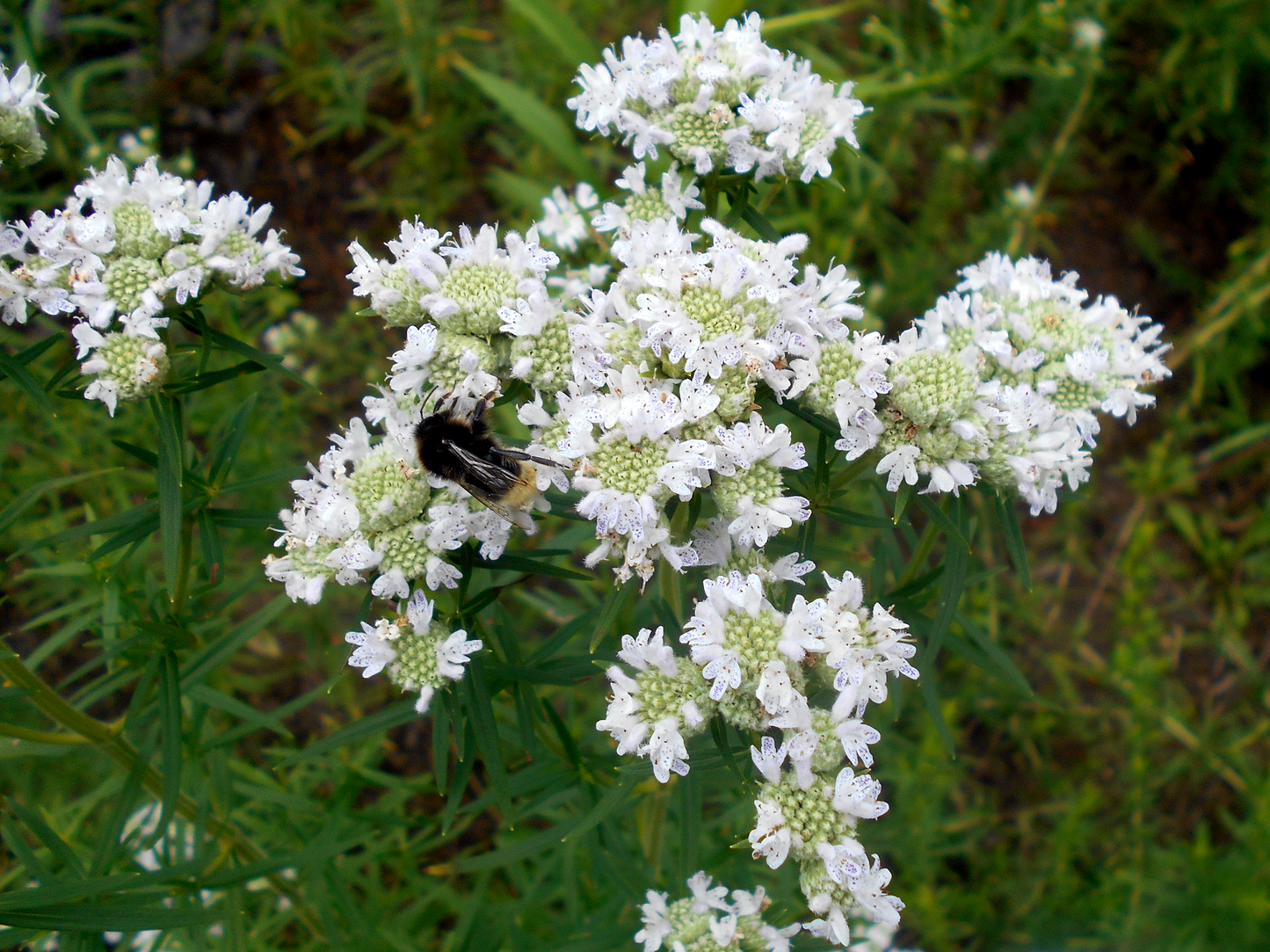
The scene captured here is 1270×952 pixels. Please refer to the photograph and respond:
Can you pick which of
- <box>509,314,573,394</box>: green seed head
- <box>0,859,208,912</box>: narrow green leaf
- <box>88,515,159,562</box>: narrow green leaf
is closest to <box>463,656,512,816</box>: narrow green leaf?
<box>509,314,573,394</box>: green seed head

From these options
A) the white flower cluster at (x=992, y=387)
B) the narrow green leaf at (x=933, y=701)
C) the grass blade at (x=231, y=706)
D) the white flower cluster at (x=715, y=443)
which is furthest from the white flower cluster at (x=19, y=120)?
the narrow green leaf at (x=933, y=701)

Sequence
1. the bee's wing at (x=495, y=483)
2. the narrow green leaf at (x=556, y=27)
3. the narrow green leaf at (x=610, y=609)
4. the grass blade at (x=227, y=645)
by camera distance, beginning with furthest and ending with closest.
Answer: the narrow green leaf at (x=556, y=27)
the grass blade at (x=227, y=645)
the bee's wing at (x=495, y=483)
the narrow green leaf at (x=610, y=609)

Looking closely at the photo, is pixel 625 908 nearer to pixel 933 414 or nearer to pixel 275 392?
pixel 933 414

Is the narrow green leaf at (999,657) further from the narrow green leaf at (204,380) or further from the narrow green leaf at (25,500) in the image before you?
the narrow green leaf at (25,500)

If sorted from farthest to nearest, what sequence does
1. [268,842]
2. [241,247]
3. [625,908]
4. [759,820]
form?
[268,842]
[625,908]
[241,247]
[759,820]

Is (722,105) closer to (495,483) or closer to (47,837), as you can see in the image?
(495,483)

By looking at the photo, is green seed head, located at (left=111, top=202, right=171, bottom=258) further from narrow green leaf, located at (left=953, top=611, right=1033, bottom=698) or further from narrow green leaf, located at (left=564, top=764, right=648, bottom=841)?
narrow green leaf, located at (left=953, top=611, right=1033, bottom=698)

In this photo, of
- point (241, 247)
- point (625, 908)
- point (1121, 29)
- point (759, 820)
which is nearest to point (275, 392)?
point (241, 247)
